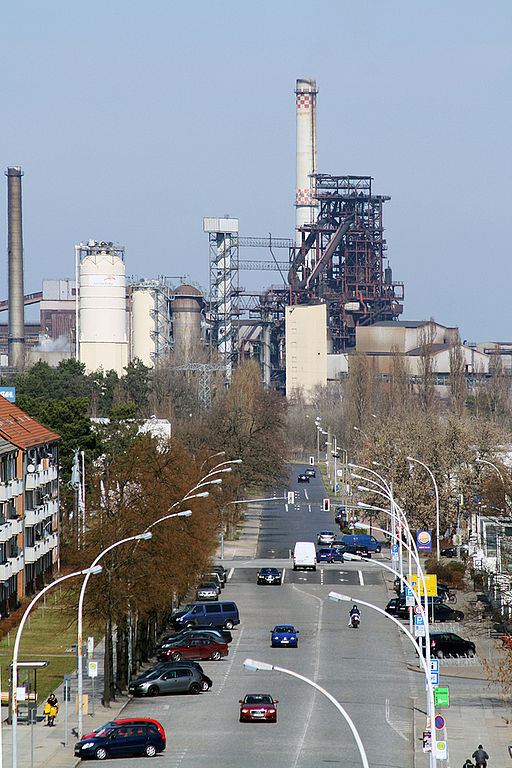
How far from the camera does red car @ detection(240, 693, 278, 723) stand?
45062 mm

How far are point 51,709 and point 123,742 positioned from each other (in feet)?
22.7

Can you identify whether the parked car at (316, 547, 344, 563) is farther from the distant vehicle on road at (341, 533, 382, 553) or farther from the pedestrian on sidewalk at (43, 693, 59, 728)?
the pedestrian on sidewalk at (43, 693, 59, 728)

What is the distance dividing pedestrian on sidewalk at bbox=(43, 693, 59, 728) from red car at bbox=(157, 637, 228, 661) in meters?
11.3

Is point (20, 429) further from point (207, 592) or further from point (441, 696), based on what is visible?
point (441, 696)

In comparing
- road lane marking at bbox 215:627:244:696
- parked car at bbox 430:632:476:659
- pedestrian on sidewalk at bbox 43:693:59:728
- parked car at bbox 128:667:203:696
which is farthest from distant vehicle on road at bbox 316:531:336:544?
pedestrian on sidewalk at bbox 43:693:59:728

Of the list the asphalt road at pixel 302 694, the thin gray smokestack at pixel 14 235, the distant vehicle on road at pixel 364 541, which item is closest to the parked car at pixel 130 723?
the asphalt road at pixel 302 694

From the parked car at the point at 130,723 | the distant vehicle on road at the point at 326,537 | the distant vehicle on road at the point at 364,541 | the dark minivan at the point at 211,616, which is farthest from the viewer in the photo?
the distant vehicle on road at the point at 326,537

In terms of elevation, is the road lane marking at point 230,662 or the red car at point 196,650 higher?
the red car at point 196,650

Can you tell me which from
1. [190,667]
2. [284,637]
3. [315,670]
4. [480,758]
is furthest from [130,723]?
[284,637]

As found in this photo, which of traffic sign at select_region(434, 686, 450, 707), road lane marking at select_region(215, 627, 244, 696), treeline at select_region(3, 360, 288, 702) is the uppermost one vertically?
treeline at select_region(3, 360, 288, 702)

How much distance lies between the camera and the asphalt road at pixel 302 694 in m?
40.3

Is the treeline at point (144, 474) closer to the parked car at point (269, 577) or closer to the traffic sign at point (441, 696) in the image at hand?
the parked car at point (269, 577)

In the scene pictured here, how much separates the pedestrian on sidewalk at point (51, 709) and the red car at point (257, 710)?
6478mm

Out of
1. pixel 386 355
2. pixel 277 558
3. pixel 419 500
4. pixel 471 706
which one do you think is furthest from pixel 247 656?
pixel 386 355
